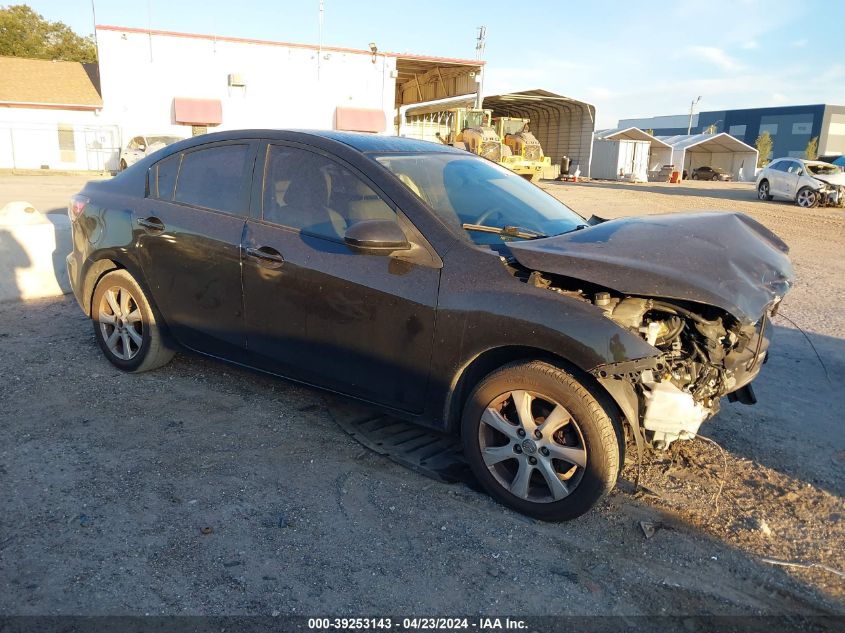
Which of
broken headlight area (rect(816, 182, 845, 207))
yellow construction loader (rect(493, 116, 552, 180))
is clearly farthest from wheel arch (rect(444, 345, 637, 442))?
yellow construction loader (rect(493, 116, 552, 180))

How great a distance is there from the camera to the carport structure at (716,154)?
2028 inches

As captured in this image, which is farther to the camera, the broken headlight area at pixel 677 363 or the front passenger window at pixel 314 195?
the front passenger window at pixel 314 195

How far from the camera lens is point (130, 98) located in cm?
3159

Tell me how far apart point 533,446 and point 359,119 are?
3398 centimetres

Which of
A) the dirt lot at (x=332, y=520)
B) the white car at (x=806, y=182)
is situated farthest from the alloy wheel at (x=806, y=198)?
the dirt lot at (x=332, y=520)

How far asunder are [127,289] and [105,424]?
42.3 inches

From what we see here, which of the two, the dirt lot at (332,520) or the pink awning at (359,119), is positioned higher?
the pink awning at (359,119)

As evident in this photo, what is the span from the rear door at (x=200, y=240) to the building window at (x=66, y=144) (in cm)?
3218

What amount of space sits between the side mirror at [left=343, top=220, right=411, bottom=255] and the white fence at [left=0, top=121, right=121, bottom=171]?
33031mm

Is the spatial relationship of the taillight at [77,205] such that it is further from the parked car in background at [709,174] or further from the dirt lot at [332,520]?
the parked car in background at [709,174]

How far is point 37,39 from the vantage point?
50.3 m

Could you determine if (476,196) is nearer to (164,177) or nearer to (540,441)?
(540,441)

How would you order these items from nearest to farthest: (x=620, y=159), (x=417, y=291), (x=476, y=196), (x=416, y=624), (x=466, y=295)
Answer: (x=416, y=624)
(x=466, y=295)
(x=417, y=291)
(x=476, y=196)
(x=620, y=159)

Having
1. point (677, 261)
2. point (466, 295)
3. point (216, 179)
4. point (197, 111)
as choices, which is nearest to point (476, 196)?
point (466, 295)
